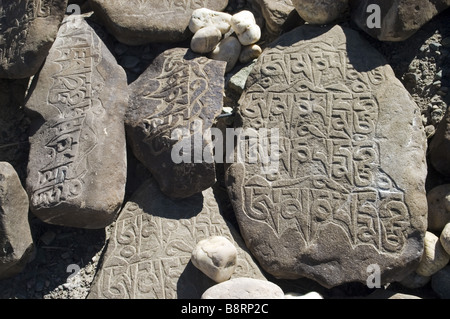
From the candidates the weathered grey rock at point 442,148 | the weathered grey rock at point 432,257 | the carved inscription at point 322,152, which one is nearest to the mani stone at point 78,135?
the carved inscription at point 322,152

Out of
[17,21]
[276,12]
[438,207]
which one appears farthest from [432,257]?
[17,21]

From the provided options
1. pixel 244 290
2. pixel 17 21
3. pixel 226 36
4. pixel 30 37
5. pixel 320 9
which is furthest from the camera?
pixel 226 36

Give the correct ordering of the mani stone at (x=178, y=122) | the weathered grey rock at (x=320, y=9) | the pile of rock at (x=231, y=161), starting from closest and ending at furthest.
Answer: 1. the pile of rock at (x=231, y=161)
2. the mani stone at (x=178, y=122)
3. the weathered grey rock at (x=320, y=9)

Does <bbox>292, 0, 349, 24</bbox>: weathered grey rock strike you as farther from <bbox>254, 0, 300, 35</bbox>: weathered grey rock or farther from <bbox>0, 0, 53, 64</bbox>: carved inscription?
<bbox>0, 0, 53, 64</bbox>: carved inscription

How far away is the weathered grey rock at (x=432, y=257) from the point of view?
298cm

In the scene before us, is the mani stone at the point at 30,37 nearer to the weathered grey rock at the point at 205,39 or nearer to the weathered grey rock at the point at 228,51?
the weathered grey rock at the point at 205,39

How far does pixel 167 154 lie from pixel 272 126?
2.04ft

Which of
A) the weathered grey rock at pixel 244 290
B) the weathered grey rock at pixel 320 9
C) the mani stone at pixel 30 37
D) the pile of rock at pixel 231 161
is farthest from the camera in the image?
the weathered grey rock at pixel 320 9

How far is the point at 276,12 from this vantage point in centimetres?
365

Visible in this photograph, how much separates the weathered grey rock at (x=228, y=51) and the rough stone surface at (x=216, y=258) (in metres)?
1.27

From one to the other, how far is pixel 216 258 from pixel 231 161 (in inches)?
25.3

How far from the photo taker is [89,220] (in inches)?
117

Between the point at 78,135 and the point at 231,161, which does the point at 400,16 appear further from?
the point at 78,135

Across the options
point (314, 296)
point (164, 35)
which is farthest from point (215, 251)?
point (164, 35)
